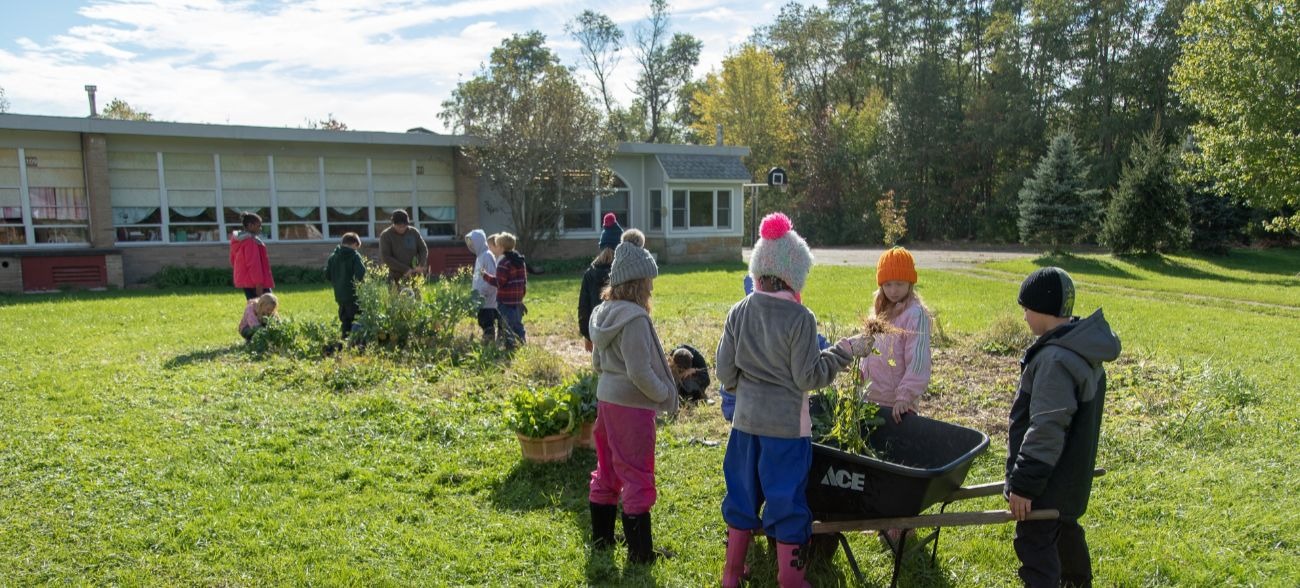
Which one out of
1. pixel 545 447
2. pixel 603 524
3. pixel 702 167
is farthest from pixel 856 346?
pixel 702 167

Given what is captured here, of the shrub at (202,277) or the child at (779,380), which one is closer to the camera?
the child at (779,380)

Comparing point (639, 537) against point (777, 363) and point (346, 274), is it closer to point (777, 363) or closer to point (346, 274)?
point (777, 363)

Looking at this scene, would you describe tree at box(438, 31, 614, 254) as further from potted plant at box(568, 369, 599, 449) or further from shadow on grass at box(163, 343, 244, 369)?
potted plant at box(568, 369, 599, 449)

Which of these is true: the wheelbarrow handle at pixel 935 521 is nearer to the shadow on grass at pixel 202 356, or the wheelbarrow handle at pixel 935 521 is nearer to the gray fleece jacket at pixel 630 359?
the gray fleece jacket at pixel 630 359

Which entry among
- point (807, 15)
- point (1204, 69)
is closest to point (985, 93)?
point (807, 15)

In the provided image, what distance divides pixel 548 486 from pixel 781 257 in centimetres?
247

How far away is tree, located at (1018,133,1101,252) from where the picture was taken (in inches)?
877

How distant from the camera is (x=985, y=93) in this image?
119 ft

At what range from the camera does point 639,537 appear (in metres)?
3.88

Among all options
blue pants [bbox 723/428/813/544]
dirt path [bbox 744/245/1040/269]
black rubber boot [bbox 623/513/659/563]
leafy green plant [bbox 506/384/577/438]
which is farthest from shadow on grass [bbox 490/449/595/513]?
dirt path [bbox 744/245/1040/269]

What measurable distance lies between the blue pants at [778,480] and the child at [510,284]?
17.6ft

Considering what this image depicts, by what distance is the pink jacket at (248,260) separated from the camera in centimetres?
1033

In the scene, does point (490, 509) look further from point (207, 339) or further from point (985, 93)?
point (985, 93)

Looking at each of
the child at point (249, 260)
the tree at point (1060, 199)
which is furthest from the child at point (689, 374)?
the tree at point (1060, 199)
